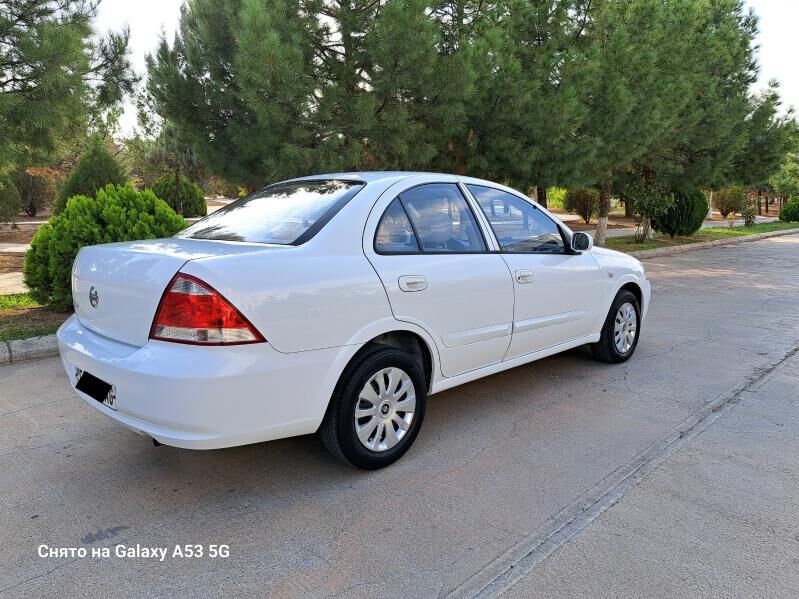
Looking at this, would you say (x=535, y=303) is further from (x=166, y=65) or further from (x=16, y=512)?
(x=166, y=65)

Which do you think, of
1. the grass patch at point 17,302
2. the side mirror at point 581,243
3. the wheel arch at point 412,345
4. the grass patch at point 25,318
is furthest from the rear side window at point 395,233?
the grass patch at point 17,302

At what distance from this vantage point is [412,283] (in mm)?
3348

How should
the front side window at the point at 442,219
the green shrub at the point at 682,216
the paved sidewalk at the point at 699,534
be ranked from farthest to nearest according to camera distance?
the green shrub at the point at 682,216
the front side window at the point at 442,219
the paved sidewalk at the point at 699,534

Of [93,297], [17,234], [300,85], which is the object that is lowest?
[93,297]

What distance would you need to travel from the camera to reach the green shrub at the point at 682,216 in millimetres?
18547

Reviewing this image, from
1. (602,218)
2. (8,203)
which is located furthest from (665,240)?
(8,203)

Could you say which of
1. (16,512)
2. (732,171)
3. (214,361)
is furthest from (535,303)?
(732,171)

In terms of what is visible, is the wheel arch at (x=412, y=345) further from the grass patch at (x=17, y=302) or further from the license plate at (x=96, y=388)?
the grass patch at (x=17, y=302)

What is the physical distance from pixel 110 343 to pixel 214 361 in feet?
2.51

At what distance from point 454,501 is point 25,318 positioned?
5449 millimetres

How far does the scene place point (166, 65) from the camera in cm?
988

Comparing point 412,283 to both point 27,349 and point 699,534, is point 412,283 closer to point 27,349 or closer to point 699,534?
point 699,534

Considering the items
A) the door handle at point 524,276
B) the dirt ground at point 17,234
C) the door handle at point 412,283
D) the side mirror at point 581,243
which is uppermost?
the dirt ground at point 17,234

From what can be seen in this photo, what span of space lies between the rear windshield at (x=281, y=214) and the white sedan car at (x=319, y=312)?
1 cm
